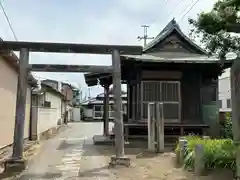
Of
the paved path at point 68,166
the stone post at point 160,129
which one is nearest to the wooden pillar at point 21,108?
the paved path at point 68,166

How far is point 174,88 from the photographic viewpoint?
18.0m

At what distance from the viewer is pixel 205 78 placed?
64.6 feet

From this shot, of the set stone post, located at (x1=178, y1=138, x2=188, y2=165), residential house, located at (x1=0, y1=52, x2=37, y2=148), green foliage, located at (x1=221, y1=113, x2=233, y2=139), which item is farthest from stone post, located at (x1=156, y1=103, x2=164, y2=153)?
residential house, located at (x1=0, y1=52, x2=37, y2=148)

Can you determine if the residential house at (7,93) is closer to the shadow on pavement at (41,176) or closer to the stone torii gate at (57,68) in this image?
the stone torii gate at (57,68)

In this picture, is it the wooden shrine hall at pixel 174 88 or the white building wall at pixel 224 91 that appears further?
the white building wall at pixel 224 91

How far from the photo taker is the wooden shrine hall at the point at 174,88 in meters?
17.4

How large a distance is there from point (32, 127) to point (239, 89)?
14966 millimetres

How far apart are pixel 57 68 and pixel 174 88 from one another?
797 cm

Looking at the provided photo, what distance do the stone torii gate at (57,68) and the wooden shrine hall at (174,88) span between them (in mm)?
4863

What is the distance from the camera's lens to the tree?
32.1 feet

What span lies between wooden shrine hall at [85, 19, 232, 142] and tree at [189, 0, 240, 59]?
4832 millimetres

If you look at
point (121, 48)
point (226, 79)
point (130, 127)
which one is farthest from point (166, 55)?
point (226, 79)

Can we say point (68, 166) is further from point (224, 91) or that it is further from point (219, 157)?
point (224, 91)

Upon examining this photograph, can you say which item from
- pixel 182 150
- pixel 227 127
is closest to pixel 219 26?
pixel 182 150
